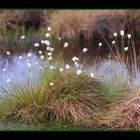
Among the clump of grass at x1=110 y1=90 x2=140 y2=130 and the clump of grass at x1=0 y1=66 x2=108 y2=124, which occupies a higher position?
the clump of grass at x1=0 y1=66 x2=108 y2=124

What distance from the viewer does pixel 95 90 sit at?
444cm

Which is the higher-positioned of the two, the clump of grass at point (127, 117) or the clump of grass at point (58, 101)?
the clump of grass at point (58, 101)

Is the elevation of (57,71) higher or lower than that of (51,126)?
higher

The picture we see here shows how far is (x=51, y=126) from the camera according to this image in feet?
14.2

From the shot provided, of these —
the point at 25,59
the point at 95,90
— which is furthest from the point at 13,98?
the point at 95,90

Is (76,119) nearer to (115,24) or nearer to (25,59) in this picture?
(25,59)

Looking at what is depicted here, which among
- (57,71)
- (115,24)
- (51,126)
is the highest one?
(115,24)

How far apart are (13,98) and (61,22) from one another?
0.75m

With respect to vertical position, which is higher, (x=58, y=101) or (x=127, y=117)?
(x=58, y=101)

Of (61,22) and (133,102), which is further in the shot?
(61,22)

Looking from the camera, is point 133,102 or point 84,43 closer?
point 133,102

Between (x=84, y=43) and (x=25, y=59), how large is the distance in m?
0.54

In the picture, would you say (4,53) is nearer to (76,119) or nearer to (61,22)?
(61,22)
